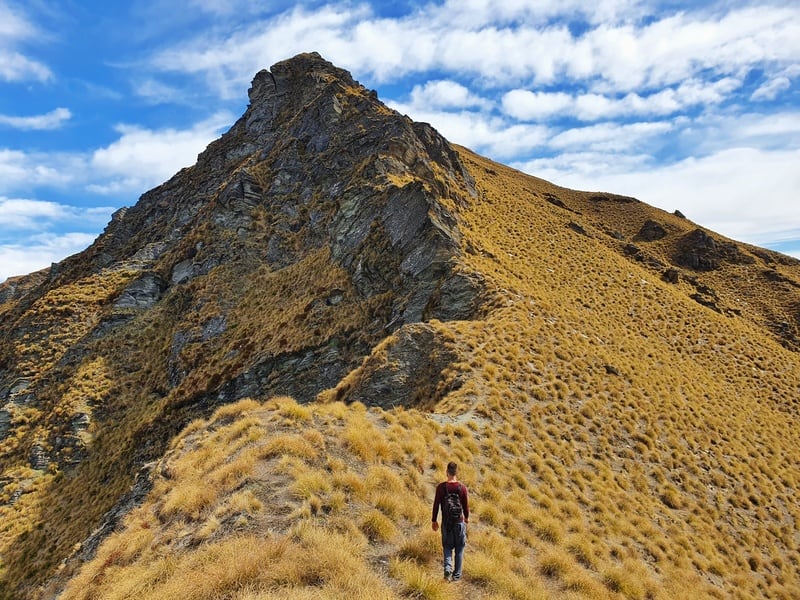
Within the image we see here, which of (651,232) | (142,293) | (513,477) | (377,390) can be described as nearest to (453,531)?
(513,477)

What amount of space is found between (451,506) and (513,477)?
7.15m

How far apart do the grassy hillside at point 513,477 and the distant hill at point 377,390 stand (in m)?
0.10

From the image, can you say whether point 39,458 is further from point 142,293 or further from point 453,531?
point 453,531

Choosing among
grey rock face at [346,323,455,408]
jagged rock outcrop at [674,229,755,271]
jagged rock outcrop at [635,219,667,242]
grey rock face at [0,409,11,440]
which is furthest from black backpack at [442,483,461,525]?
jagged rock outcrop at [635,219,667,242]

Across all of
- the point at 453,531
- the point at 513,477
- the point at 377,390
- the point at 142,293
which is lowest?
the point at 513,477

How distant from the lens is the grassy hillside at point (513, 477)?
8617 millimetres

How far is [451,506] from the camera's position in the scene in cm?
892

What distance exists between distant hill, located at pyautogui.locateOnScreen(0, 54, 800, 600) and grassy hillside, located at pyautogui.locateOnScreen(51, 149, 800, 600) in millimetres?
99

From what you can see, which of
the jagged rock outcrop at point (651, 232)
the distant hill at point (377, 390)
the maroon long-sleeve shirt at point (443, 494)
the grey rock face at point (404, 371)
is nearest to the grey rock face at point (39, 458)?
the distant hill at point (377, 390)

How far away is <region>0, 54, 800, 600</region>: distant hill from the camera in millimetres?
10109

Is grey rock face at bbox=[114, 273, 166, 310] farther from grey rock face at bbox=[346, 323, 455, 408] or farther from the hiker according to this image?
the hiker

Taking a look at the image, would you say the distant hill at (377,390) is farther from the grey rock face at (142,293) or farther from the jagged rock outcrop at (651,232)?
the jagged rock outcrop at (651,232)

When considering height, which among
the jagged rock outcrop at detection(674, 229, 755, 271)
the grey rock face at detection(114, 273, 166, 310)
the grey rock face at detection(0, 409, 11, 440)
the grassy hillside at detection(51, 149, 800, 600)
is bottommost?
the grey rock face at detection(0, 409, 11, 440)

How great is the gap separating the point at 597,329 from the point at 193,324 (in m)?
37.4
